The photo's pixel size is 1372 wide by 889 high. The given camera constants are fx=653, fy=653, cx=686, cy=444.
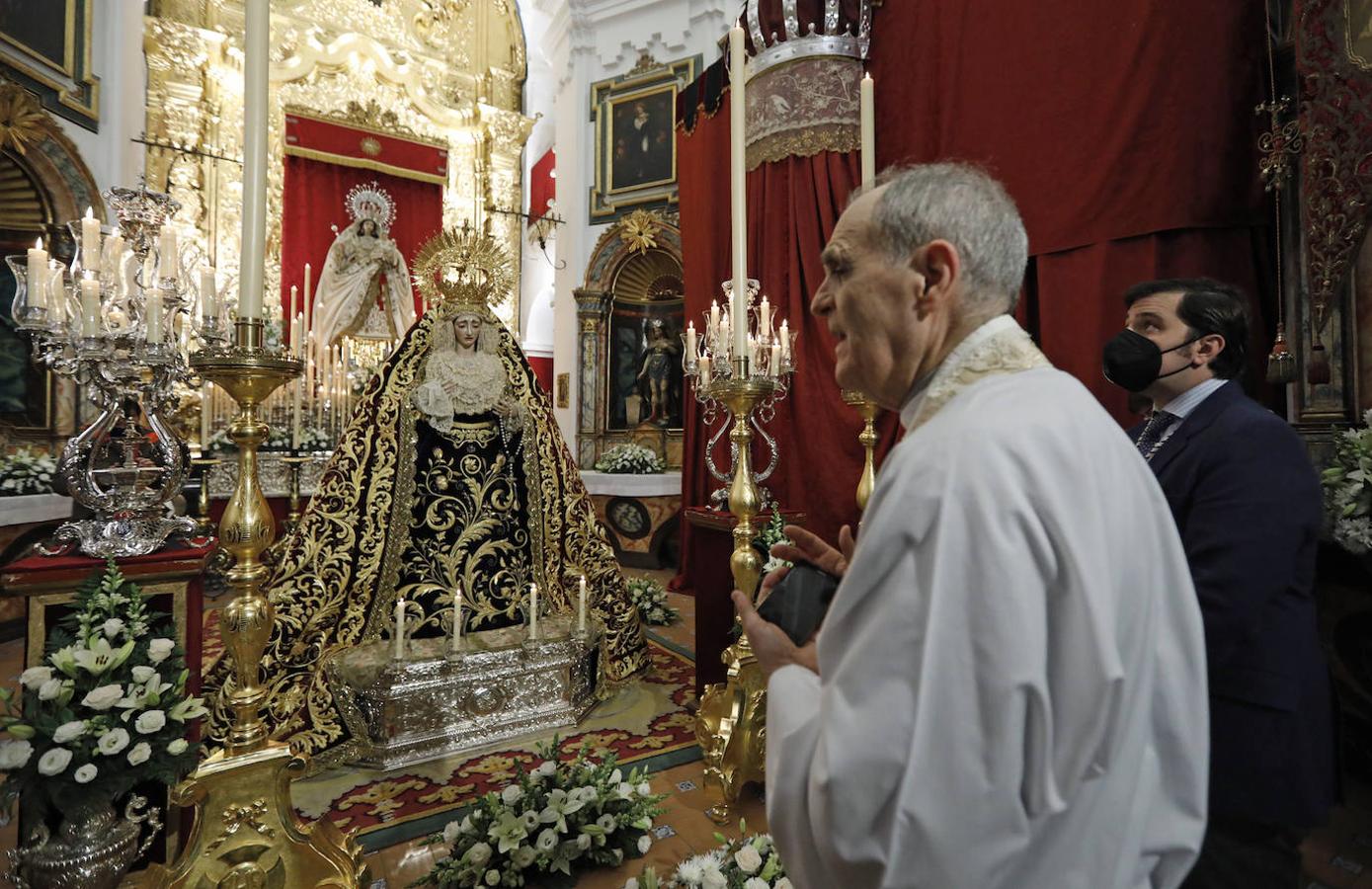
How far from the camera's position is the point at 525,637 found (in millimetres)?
3455

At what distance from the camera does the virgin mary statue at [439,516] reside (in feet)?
10.2

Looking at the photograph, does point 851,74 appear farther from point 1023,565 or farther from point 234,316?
point 1023,565

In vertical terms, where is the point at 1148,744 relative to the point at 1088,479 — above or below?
below

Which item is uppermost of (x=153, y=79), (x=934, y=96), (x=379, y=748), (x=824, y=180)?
(x=153, y=79)

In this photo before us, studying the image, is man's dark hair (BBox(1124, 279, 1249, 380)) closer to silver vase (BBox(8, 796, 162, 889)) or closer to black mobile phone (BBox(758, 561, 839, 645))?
black mobile phone (BBox(758, 561, 839, 645))

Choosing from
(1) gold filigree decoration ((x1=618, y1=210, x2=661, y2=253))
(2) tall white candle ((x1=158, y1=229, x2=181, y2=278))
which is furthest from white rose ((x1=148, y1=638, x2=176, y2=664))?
(1) gold filigree decoration ((x1=618, y1=210, x2=661, y2=253))

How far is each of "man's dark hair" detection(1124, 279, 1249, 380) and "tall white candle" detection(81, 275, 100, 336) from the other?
3361 millimetres

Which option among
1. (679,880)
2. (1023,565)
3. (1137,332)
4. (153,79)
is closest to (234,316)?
(1023,565)

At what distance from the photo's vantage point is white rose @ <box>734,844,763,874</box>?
1.85m

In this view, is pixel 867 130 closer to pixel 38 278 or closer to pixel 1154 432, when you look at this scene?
pixel 1154 432

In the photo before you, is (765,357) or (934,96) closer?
(765,357)

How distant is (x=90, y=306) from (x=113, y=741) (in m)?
1.40

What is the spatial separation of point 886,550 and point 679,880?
5.51 ft

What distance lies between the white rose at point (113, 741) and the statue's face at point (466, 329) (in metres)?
2.24
